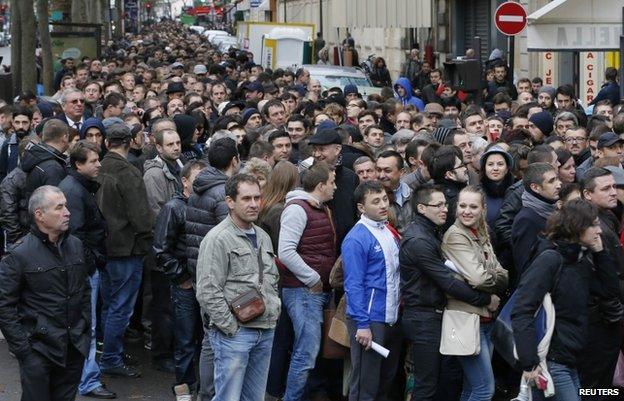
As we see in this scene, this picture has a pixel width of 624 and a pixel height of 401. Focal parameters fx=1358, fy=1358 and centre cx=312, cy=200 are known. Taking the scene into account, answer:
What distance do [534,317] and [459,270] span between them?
3.87 ft

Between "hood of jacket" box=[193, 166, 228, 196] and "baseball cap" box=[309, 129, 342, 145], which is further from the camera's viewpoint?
"baseball cap" box=[309, 129, 342, 145]

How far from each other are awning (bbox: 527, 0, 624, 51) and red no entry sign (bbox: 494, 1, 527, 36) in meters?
2.38

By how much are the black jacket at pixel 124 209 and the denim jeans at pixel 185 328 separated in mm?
929

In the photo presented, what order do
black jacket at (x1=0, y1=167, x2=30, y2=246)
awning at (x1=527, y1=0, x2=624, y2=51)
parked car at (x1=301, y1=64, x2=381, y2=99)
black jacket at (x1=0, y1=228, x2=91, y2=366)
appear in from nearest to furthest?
black jacket at (x1=0, y1=228, x2=91, y2=366) → black jacket at (x1=0, y1=167, x2=30, y2=246) → awning at (x1=527, y1=0, x2=624, y2=51) → parked car at (x1=301, y1=64, x2=381, y2=99)

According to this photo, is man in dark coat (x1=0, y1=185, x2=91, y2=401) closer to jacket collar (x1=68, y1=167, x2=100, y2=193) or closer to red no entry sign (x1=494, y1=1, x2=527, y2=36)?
jacket collar (x1=68, y1=167, x2=100, y2=193)

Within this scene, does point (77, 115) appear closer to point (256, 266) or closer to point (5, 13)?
point (256, 266)

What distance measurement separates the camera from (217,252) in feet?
26.6

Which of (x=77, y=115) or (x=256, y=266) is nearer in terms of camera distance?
(x=256, y=266)

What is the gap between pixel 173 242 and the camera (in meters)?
9.91

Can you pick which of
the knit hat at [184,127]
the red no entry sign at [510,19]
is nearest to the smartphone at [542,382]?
the knit hat at [184,127]

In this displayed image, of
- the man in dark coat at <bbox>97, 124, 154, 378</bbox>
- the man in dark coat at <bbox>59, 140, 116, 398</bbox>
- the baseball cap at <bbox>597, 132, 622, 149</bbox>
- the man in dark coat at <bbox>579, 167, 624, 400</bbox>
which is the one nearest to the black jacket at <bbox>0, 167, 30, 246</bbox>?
the man in dark coat at <bbox>97, 124, 154, 378</bbox>

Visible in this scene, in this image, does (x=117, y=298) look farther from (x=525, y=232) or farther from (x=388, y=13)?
(x=388, y=13)


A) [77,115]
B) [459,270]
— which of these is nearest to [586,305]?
[459,270]

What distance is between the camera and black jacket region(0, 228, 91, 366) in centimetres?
812
